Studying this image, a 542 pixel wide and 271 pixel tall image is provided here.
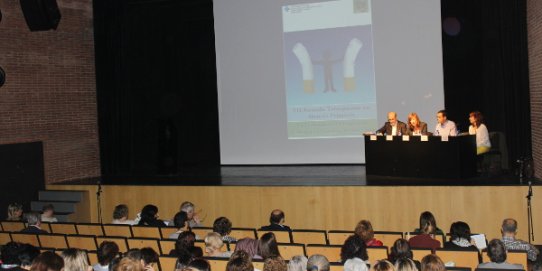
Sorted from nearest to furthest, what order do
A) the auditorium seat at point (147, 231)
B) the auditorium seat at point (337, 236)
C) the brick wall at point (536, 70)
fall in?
the auditorium seat at point (337, 236), the auditorium seat at point (147, 231), the brick wall at point (536, 70)

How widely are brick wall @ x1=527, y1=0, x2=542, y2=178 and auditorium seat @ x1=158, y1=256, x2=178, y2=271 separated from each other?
7.14 metres

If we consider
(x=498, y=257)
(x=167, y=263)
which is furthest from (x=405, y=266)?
(x=167, y=263)

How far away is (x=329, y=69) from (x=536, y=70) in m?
4.01

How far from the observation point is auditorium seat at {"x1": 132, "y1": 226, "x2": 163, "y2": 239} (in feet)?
29.6

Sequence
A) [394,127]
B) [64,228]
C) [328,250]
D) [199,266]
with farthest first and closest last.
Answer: [394,127] → [64,228] → [328,250] → [199,266]

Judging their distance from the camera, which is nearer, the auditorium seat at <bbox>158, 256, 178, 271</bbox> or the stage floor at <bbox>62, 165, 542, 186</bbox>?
the auditorium seat at <bbox>158, 256, 178, 271</bbox>

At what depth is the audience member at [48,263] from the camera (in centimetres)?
548

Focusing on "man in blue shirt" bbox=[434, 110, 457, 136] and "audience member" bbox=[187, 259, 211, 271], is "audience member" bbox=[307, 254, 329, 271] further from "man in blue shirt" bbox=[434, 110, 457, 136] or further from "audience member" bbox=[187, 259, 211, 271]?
"man in blue shirt" bbox=[434, 110, 457, 136]

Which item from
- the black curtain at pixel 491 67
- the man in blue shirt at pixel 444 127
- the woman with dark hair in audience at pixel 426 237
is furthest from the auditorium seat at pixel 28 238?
the black curtain at pixel 491 67

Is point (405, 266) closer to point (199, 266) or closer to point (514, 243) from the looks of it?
point (199, 266)

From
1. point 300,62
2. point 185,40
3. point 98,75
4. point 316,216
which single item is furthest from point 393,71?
point 98,75

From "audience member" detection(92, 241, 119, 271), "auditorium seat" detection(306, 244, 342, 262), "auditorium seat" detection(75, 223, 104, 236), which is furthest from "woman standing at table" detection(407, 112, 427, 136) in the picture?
"audience member" detection(92, 241, 119, 271)

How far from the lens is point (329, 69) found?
1404 cm

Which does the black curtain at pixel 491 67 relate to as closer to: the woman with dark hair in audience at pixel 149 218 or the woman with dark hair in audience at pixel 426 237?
the woman with dark hair in audience at pixel 426 237
